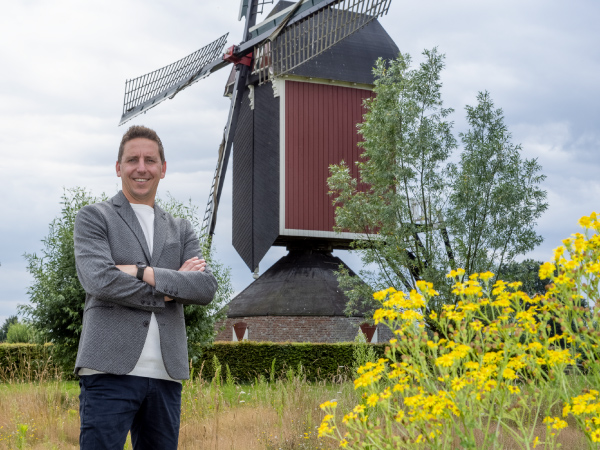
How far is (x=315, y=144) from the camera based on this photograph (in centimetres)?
1908

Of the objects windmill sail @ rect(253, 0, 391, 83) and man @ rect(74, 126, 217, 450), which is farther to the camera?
windmill sail @ rect(253, 0, 391, 83)

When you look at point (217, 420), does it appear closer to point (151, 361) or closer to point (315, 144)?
point (151, 361)

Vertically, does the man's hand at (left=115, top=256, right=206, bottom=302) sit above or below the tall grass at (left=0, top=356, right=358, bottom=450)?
above

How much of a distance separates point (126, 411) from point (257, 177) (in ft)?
57.2

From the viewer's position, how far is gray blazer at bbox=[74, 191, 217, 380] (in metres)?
2.75

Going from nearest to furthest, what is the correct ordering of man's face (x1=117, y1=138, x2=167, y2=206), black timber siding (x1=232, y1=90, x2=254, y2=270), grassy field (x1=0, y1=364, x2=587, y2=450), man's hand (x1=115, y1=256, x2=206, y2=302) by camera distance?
1. man's hand (x1=115, y1=256, x2=206, y2=302)
2. man's face (x1=117, y1=138, x2=167, y2=206)
3. grassy field (x1=0, y1=364, x2=587, y2=450)
4. black timber siding (x1=232, y1=90, x2=254, y2=270)

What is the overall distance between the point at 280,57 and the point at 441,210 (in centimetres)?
743

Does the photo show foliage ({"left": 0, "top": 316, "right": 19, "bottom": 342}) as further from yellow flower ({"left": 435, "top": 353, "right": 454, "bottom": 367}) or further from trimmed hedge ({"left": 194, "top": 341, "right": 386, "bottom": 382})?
yellow flower ({"left": 435, "top": 353, "right": 454, "bottom": 367})

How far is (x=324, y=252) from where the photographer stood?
20.4m

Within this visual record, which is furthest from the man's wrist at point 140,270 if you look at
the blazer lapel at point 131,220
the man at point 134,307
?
the blazer lapel at point 131,220

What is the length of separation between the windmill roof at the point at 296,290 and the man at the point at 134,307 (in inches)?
615

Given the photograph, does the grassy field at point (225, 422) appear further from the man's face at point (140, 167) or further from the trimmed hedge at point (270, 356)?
the trimmed hedge at point (270, 356)

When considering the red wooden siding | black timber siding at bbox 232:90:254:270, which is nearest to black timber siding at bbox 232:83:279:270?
black timber siding at bbox 232:90:254:270

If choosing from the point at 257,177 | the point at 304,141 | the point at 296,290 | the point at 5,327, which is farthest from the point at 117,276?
the point at 5,327
